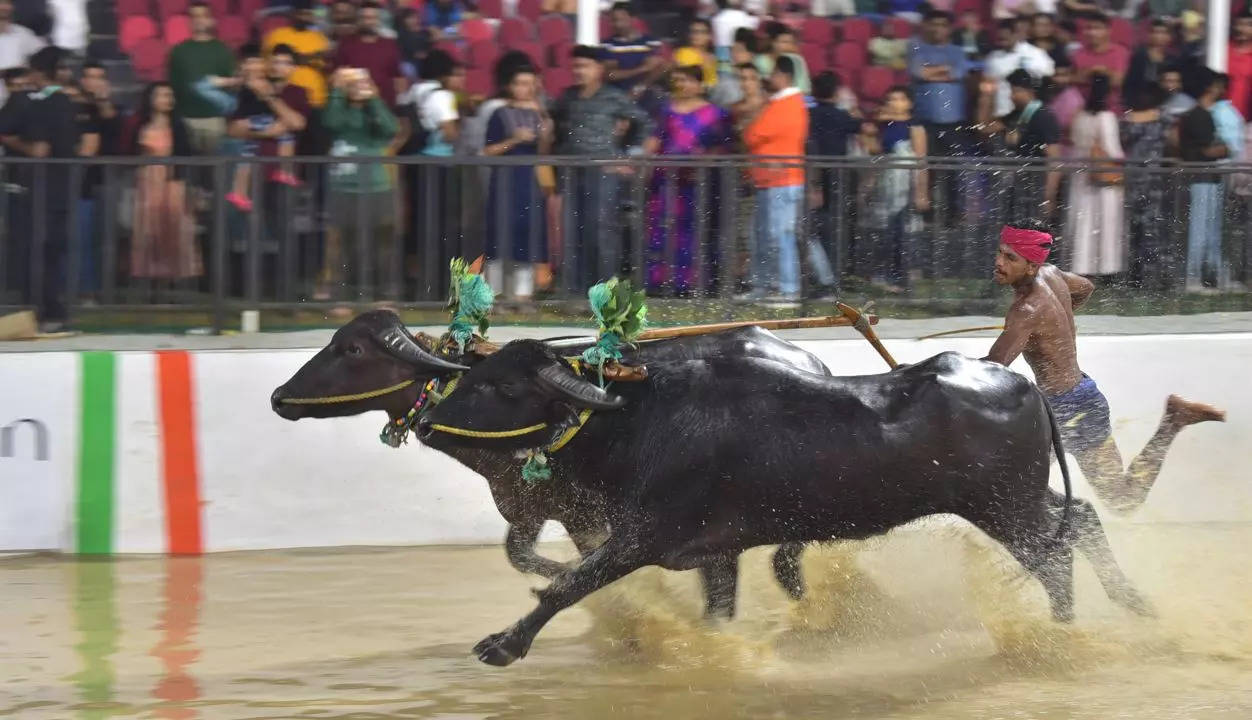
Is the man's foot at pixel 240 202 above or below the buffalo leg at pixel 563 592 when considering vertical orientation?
above

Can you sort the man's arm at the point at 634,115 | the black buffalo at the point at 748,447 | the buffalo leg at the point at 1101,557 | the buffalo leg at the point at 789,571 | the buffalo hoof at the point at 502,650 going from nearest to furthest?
the buffalo hoof at the point at 502,650 → the black buffalo at the point at 748,447 → the buffalo leg at the point at 1101,557 → the buffalo leg at the point at 789,571 → the man's arm at the point at 634,115

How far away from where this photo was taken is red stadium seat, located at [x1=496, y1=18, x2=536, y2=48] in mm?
11672

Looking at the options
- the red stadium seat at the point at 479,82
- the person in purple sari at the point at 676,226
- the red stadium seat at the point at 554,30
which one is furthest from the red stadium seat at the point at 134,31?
the person in purple sari at the point at 676,226

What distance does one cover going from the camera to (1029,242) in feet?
23.6

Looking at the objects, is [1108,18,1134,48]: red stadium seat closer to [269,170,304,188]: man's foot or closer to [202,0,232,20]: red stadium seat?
[202,0,232,20]: red stadium seat

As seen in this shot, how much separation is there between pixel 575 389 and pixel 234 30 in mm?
5821

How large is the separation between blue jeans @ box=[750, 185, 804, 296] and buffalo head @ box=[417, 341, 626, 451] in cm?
304

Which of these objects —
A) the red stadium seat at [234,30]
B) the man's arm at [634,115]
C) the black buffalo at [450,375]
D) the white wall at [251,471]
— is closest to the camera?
the black buffalo at [450,375]

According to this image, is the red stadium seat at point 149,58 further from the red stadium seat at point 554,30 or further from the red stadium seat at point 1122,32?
the red stadium seat at point 1122,32

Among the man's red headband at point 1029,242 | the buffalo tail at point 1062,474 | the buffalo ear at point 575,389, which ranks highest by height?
the man's red headband at point 1029,242

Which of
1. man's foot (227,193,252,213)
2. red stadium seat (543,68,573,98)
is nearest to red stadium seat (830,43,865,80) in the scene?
red stadium seat (543,68,573,98)

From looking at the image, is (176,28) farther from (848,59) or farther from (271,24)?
(848,59)

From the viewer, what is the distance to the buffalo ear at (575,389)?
21.0ft

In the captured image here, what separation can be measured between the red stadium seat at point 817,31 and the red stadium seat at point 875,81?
0.40m
